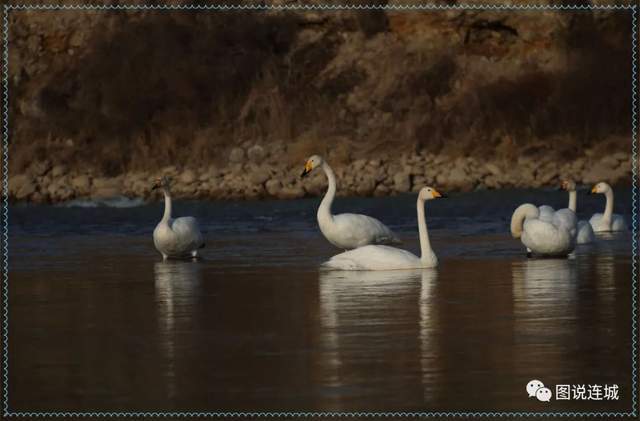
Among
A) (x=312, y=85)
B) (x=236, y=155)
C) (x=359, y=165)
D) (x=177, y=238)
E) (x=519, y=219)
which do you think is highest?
(x=312, y=85)

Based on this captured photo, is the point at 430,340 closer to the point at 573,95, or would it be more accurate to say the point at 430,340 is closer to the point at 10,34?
the point at 573,95

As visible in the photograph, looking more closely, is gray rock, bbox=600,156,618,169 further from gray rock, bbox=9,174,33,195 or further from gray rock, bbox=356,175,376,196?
gray rock, bbox=9,174,33,195

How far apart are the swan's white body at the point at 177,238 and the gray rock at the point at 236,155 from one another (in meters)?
18.5

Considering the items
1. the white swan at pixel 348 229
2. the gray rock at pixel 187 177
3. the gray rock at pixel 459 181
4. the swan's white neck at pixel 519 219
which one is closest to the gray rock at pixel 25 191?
the gray rock at pixel 187 177

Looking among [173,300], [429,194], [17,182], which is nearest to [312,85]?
[17,182]

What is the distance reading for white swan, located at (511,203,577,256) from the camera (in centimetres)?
1873

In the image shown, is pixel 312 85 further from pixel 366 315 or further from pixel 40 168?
pixel 366 315

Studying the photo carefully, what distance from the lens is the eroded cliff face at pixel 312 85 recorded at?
39250 mm

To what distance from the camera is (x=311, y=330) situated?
1241 centimetres

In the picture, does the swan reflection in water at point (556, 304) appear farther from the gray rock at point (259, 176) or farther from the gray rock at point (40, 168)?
the gray rock at point (40, 168)

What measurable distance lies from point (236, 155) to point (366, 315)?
26.4 metres

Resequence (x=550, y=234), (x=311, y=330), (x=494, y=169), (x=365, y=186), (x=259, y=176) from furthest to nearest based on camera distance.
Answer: (x=259, y=176) < (x=494, y=169) < (x=365, y=186) < (x=550, y=234) < (x=311, y=330)

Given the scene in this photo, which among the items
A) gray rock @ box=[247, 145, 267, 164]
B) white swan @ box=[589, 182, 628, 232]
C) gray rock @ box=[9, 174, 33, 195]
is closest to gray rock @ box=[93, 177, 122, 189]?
gray rock @ box=[9, 174, 33, 195]

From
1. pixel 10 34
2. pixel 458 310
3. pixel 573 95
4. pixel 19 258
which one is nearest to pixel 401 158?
pixel 573 95
